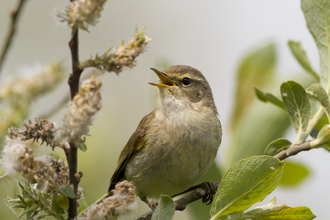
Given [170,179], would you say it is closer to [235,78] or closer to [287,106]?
[235,78]

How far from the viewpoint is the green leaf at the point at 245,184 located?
1.67 meters

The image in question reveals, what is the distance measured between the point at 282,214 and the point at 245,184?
0.94 ft

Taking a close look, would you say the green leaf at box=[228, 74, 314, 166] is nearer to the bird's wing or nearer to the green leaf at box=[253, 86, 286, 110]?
the green leaf at box=[253, 86, 286, 110]

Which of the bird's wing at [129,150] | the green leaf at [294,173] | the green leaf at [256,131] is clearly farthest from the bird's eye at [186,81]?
the green leaf at [294,173]

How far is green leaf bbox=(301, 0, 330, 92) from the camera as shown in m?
2.32

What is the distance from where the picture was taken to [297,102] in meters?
2.21

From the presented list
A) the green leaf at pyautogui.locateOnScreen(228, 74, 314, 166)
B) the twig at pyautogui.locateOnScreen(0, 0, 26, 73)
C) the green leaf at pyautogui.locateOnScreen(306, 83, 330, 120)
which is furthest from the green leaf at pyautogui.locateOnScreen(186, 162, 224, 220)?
the twig at pyautogui.locateOnScreen(0, 0, 26, 73)

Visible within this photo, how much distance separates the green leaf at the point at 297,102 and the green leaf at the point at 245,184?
0.65 meters

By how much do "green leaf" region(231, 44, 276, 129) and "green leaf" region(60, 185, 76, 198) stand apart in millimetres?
1841

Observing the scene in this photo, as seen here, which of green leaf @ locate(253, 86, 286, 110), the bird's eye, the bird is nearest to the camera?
green leaf @ locate(253, 86, 286, 110)

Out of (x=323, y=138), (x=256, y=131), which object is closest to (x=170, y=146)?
(x=256, y=131)

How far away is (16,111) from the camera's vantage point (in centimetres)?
163

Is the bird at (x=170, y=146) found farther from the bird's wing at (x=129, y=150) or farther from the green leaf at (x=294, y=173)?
the green leaf at (x=294, y=173)

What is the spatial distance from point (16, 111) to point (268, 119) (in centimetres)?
167
